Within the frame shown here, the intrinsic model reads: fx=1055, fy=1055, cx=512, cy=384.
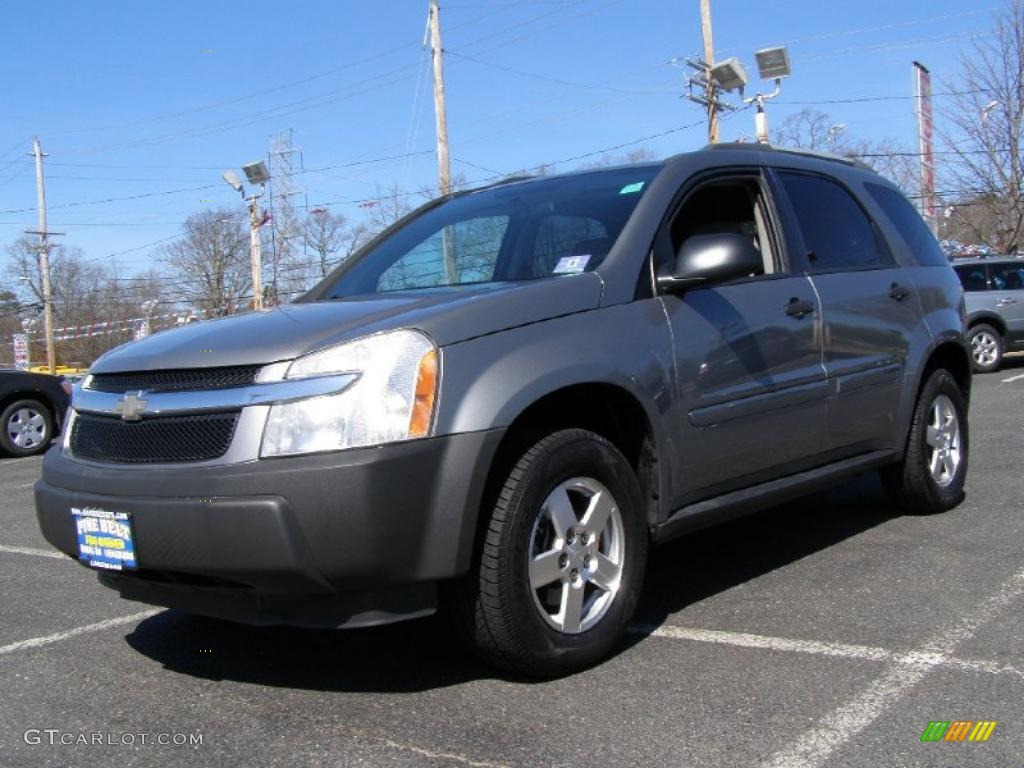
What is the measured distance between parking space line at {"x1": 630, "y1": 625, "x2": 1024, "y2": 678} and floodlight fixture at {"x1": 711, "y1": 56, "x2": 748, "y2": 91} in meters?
23.0

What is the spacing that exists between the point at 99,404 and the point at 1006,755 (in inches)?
114

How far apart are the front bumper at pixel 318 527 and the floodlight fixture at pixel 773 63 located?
24563mm

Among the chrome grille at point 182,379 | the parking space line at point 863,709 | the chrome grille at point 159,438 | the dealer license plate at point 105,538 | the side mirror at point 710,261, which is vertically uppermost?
the side mirror at point 710,261

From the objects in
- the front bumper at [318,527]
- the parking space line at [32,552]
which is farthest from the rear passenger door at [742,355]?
the parking space line at [32,552]

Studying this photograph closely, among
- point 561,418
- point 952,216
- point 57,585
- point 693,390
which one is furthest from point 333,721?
point 952,216

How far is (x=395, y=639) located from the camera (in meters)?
3.98

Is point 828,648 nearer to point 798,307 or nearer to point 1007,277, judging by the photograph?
point 798,307

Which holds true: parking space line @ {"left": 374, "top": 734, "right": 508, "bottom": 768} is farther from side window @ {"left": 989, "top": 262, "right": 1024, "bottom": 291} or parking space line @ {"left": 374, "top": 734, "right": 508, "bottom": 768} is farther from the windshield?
side window @ {"left": 989, "top": 262, "right": 1024, "bottom": 291}

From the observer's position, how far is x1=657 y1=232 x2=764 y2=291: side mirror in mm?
3811

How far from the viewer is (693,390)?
12.7 ft

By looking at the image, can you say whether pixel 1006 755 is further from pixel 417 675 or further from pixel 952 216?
pixel 952 216

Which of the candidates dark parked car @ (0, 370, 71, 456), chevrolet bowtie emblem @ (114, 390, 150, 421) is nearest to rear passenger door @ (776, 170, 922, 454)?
chevrolet bowtie emblem @ (114, 390, 150, 421)

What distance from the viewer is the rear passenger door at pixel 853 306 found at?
4680mm

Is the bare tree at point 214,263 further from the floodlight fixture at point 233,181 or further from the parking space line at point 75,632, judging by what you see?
the parking space line at point 75,632
